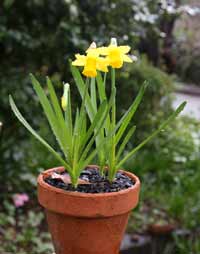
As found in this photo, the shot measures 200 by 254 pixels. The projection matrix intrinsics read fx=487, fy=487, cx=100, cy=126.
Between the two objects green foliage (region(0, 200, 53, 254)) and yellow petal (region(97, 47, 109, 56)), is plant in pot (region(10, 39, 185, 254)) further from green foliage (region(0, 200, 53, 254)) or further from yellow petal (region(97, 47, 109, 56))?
green foliage (region(0, 200, 53, 254))

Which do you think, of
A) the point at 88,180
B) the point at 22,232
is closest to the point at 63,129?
the point at 88,180

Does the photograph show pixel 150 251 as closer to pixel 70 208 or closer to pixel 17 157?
pixel 17 157

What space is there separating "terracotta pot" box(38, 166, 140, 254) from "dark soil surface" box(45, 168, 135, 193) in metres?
0.03

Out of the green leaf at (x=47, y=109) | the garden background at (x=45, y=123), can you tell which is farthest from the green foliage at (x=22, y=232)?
the green leaf at (x=47, y=109)

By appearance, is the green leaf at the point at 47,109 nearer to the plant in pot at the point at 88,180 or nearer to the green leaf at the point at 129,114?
the plant in pot at the point at 88,180

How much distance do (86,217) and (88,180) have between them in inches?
4.0

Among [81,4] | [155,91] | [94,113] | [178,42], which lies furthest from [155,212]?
[178,42]

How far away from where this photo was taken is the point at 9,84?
245 cm

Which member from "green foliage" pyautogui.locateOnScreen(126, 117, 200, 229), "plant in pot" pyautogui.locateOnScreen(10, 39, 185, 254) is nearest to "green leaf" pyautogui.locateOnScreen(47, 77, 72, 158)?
"plant in pot" pyautogui.locateOnScreen(10, 39, 185, 254)

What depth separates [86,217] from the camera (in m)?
0.94

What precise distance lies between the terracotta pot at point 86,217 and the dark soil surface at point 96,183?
3 cm

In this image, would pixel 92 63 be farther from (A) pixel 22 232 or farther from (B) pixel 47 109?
(A) pixel 22 232

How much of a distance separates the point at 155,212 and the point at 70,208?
6.96ft

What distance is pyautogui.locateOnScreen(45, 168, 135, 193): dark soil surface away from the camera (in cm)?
99
